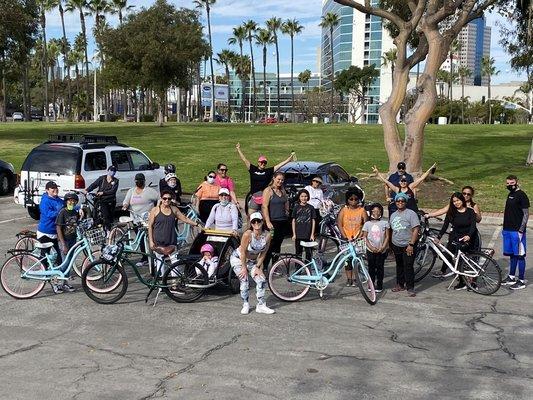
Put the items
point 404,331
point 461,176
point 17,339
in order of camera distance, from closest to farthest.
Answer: point 17,339
point 404,331
point 461,176

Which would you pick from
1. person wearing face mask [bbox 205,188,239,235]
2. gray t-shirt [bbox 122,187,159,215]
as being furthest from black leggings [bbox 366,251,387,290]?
gray t-shirt [bbox 122,187,159,215]

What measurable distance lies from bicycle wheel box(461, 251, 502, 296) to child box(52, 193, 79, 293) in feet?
19.5

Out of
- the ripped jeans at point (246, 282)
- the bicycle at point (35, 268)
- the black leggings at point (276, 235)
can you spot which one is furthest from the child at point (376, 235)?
the bicycle at point (35, 268)

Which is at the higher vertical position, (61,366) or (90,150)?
(90,150)

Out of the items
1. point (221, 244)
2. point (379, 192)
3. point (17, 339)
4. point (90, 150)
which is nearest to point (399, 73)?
point (379, 192)

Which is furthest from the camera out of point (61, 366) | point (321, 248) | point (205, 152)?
point (205, 152)

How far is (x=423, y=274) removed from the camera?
10508 mm

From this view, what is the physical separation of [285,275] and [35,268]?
3598mm

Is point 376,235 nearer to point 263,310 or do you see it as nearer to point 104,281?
point 263,310

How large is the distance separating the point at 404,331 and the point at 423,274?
298 cm

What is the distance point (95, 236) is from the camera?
9.24 m

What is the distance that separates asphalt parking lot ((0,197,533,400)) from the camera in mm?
5906

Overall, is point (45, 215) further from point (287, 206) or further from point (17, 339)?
point (287, 206)

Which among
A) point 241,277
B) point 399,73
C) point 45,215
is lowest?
point 241,277
